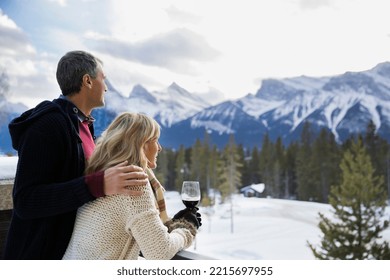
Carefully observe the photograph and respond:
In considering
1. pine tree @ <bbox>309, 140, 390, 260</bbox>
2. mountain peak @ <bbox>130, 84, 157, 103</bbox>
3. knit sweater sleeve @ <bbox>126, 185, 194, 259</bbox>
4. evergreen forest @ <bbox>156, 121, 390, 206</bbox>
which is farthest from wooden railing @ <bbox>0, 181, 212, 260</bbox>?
mountain peak @ <bbox>130, 84, 157, 103</bbox>

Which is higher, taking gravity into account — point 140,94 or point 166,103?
point 140,94

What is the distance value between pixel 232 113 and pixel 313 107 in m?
13.0

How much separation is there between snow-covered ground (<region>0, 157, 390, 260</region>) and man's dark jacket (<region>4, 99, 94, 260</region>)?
18.3 m

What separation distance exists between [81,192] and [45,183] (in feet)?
0.31

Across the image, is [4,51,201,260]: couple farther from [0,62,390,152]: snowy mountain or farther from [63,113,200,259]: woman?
[0,62,390,152]: snowy mountain

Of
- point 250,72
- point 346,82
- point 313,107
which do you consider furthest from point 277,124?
point 250,72

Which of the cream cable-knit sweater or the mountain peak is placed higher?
the mountain peak

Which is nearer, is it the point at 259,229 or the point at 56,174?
the point at 56,174

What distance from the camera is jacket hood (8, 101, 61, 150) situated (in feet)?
3.58

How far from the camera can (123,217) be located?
108 cm

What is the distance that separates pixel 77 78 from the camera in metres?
1.24

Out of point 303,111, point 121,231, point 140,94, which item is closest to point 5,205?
point 121,231

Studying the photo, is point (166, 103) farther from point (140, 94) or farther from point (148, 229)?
point (148, 229)

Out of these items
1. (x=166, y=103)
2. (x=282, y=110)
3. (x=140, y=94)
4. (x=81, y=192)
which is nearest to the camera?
(x=81, y=192)
